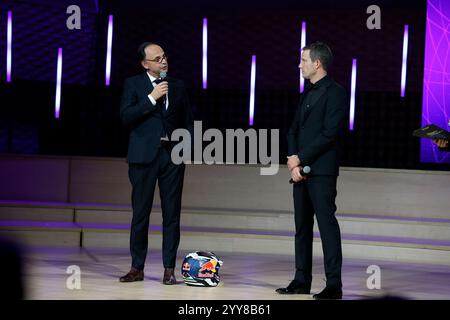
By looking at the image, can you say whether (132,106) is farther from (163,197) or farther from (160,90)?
(163,197)

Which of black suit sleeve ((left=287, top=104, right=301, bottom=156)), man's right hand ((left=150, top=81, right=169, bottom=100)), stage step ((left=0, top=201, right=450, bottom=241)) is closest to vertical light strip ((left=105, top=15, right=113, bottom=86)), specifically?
stage step ((left=0, top=201, right=450, bottom=241))

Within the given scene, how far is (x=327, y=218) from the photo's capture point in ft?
14.0

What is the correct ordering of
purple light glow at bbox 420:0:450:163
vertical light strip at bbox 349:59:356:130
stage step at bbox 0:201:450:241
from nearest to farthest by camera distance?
stage step at bbox 0:201:450:241 → purple light glow at bbox 420:0:450:163 → vertical light strip at bbox 349:59:356:130

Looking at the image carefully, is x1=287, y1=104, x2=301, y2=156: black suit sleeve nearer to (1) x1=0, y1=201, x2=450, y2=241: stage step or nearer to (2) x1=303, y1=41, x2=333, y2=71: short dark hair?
(2) x1=303, y1=41, x2=333, y2=71: short dark hair

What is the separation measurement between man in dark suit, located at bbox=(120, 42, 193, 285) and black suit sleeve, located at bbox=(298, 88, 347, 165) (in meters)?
0.81

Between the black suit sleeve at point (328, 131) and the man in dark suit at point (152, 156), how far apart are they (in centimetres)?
81

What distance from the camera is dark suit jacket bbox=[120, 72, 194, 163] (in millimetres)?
4672

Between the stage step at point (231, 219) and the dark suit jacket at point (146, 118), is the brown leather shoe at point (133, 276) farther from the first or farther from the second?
the stage step at point (231, 219)

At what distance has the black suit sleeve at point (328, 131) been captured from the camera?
427 centimetres

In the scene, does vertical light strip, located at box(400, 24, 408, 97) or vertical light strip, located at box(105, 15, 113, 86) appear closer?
vertical light strip, located at box(400, 24, 408, 97)

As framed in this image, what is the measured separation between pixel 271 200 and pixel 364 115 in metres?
1.42
